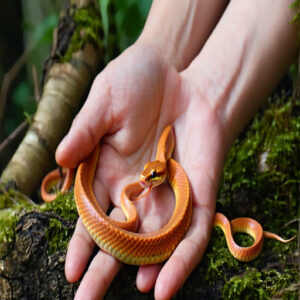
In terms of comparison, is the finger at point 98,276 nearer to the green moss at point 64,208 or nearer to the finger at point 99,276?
the finger at point 99,276

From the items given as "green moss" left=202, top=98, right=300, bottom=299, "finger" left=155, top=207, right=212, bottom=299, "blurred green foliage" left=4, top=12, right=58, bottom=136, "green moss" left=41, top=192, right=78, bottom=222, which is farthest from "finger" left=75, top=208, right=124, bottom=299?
"blurred green foliage" left=4, top=12, right=58, bottom=136

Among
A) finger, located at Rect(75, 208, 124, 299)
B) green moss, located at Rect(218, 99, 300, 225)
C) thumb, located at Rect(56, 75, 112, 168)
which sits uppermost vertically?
thumb, located at Rect(56, 75, 112, 168)

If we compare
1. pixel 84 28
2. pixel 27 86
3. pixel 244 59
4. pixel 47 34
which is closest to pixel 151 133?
pixel 244 59

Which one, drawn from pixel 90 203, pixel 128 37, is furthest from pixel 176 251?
pixel 128 37

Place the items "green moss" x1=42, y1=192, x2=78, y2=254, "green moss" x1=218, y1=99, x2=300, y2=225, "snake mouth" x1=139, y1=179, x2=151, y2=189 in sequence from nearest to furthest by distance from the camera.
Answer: "green moss" x1=42, y1=192, x2=78, y2=254 → "snake mouth" x1=139, y1=179, x2=151, y2=189 → "green moss" x1=218, y1=99, x2=300, y2=225

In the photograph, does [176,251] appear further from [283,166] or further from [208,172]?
[283,166]

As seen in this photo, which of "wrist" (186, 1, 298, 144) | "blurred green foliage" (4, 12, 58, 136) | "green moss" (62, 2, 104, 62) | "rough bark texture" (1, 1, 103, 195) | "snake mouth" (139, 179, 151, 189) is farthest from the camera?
"blurred green foliage" (4, 12, 58, 136)

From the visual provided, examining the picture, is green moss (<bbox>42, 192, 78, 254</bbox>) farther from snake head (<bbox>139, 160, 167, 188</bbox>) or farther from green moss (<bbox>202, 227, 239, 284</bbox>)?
green moss (<bbox>202, 227, 239, 284</bbox>)

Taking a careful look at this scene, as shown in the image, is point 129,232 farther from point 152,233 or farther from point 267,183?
point 267,183

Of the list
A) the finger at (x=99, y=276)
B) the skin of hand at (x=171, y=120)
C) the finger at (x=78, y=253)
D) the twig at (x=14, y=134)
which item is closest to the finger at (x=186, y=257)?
the skin of hand at (x=171, y=120)
